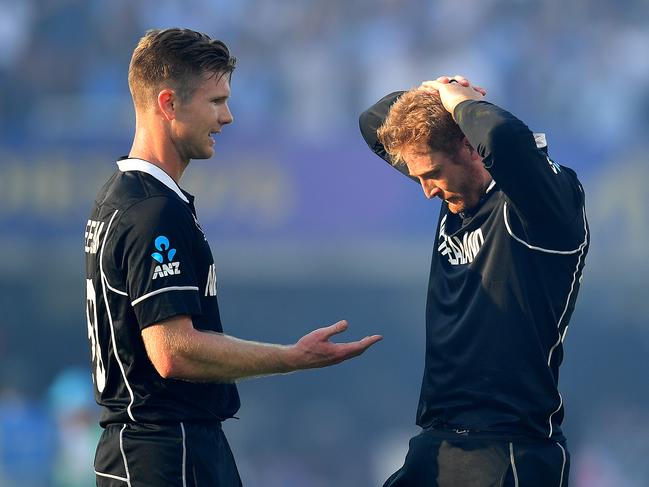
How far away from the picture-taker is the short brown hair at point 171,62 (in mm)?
3787

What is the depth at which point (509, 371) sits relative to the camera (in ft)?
12.4

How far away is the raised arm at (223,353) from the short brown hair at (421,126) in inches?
27.7

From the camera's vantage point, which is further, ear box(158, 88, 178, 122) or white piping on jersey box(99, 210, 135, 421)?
ear box(158, 88, 178, 122)

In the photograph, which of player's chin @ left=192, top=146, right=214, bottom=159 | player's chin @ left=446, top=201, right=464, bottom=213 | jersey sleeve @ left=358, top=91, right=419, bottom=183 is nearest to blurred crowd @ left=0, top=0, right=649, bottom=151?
jersey sleeve @ left=358, top=91, right=419, bottom=183

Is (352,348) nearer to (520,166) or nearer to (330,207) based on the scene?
(520,166)

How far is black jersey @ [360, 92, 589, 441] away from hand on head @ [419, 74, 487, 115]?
0.08 meters

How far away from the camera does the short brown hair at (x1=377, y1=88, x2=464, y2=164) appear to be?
3914mm

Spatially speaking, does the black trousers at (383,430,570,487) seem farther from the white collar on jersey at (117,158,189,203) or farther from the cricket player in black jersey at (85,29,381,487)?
the white collar on jersey at (117,158,189,203)

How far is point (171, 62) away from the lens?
3.79m

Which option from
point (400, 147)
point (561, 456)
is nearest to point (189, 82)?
→ point (400, 147)

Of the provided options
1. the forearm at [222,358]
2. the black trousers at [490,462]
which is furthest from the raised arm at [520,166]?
the forearm at [222,358]

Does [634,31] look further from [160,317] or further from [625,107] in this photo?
[160,317]

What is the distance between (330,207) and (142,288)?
946cm

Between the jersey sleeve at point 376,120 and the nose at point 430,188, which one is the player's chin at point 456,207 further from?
the jersey sleeve at point 376,120
